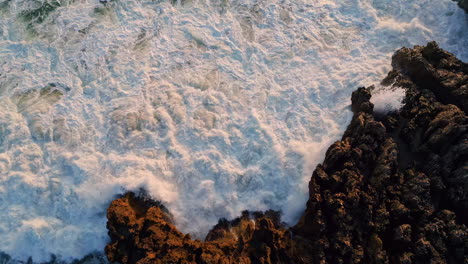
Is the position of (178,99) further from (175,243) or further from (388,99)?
(388,99)

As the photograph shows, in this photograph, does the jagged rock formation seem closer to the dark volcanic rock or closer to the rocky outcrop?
the rocky outcrop

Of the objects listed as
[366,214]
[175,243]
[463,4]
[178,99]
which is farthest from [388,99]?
[175,243]

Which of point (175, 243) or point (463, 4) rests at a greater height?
point (463, 4)

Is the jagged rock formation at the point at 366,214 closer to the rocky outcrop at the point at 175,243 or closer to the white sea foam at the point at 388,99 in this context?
the rocky outcrop at the point at 175,243

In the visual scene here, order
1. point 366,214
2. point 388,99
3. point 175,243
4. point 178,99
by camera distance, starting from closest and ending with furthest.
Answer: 1. point 175,243
2. point 366,214
3. point 388,99
4. point 178,99

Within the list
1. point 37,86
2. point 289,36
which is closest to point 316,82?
point 289,36

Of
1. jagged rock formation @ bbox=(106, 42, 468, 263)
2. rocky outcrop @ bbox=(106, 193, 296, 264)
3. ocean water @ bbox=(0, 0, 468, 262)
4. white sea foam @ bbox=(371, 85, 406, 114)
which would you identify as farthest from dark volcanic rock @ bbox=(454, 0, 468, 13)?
rocky outcrop @ bbox=(106, 193, 296, 264)
